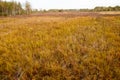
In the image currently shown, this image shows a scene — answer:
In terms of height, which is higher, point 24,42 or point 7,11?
point 7,11

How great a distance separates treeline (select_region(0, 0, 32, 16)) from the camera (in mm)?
65812

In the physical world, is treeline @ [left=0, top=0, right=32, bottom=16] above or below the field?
above

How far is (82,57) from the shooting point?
5738 mm

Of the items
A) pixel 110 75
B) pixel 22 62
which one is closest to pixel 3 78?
pixel 22 62

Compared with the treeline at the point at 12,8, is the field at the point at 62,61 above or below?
below

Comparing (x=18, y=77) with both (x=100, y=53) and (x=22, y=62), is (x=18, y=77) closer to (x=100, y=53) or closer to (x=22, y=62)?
(x=22, y=62)

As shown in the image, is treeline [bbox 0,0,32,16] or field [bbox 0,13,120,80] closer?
field [bbox 0,13,120,80]

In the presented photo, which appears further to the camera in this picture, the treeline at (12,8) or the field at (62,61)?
the treeline at (12,8)

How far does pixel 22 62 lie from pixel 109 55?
9.79 feet

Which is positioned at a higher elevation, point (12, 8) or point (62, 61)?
point (12, 8)

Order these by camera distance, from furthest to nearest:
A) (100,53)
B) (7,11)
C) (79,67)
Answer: (7,11)
(100,53)
(79,67)

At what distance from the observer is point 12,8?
225 ft

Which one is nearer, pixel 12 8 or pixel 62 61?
pixel 62 61

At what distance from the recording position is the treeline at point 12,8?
65.8 metres
